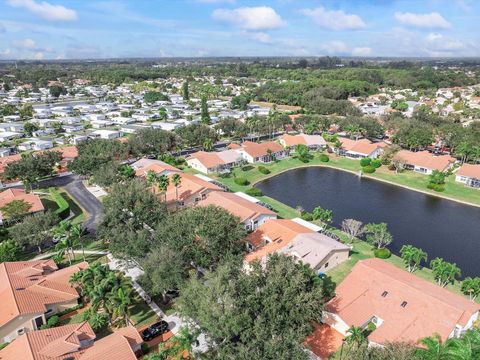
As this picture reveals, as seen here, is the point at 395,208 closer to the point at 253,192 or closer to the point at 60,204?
the point at 253,192

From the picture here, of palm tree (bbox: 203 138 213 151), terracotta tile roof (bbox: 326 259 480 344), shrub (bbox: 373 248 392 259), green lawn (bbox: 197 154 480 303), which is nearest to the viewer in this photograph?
terracotta tile roof (bbox: 326 259 480 344)

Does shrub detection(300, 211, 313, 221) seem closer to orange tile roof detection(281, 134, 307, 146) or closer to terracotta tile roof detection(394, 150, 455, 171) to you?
terracotta tile roof detection(394, 150, 455, 171)

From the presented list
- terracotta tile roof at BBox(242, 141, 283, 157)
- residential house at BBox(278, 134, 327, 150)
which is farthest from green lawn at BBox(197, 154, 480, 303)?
residential house at BBox(278, 134, 327, 150)

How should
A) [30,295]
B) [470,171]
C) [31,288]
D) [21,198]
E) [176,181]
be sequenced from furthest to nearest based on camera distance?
[470,171], [176,181], [21,198], [31,288], [30,295]

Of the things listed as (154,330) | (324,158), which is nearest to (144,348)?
(154,330)

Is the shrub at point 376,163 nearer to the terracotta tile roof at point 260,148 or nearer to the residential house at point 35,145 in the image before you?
the terracotta tile roof at point 260,148

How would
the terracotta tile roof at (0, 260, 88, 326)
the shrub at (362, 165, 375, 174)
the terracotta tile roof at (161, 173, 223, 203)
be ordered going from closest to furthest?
the terracotta tile roof at (0, 260, 88, 326)
the terracotta tile roof at (161, 173, 223, 203)
the shrub at (362, 165, 375, 174)

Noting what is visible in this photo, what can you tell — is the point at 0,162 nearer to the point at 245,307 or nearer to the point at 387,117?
the point at 245,307
